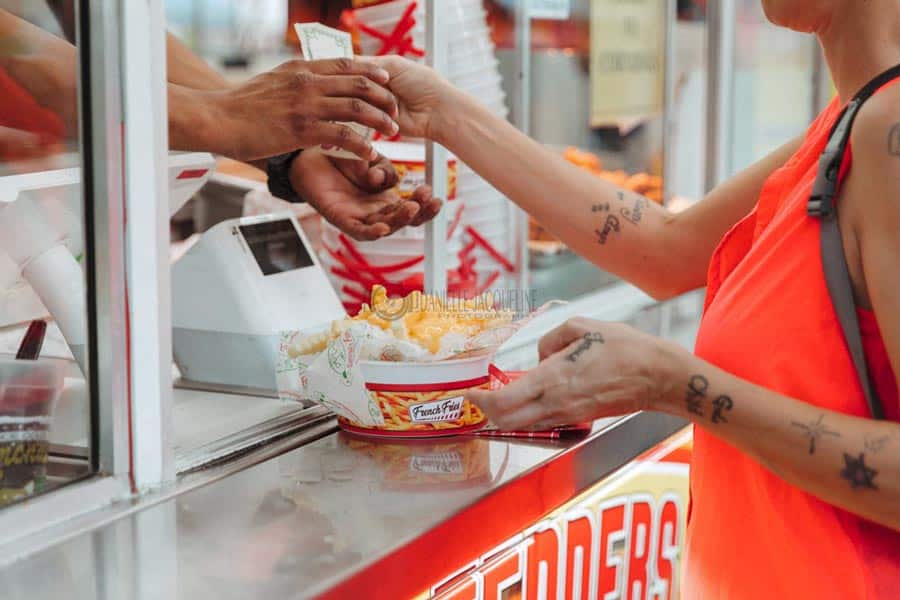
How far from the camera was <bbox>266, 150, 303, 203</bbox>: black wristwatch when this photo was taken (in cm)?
162

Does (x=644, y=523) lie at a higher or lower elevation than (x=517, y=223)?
lower

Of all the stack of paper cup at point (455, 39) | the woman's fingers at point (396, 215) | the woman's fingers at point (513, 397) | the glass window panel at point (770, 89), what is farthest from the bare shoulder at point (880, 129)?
the glass window panel at point (770, 89)

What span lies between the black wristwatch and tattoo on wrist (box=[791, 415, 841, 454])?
2.74 feet

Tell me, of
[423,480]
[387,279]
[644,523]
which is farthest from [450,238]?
[423,480]

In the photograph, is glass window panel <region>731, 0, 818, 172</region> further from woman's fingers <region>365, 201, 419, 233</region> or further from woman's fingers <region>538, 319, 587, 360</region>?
woman's fingers <region>538, 319, 587, 360</region>

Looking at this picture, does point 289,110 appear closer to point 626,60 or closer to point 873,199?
point 873,199

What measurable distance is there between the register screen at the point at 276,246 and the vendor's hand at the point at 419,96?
0.74ft

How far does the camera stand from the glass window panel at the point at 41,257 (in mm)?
1133

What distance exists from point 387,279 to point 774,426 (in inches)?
38.0

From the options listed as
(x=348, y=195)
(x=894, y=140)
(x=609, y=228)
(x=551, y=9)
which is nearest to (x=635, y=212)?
(x=609, y=228)

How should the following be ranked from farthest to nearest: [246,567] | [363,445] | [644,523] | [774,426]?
[644,523]
[363,445]
[774,426]
[246,567]

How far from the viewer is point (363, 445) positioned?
1.37m

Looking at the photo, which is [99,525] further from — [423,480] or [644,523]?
[644,523]

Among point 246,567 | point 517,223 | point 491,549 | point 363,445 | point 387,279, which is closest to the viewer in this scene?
point 246,567
